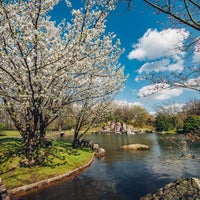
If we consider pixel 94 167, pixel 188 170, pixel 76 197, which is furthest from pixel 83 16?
pixel 188 170

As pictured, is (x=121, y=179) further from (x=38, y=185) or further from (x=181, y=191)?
(x=38, y=185)

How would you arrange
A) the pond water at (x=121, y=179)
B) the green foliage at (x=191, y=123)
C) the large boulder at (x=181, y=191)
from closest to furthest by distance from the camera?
the large boulder at (x=181, y=191) → the pond water at (x=121, y=179) → the green foliage at (x=191, y=123)

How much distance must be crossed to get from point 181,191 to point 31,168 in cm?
981

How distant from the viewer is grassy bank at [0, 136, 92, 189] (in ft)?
39.8

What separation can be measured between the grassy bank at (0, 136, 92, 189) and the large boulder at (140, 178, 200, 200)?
708 cm

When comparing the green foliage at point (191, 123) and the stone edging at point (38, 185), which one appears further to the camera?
the green foliage at point (191, 123)

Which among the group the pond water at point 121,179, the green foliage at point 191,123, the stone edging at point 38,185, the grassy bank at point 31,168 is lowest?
the pond water at point 121,179

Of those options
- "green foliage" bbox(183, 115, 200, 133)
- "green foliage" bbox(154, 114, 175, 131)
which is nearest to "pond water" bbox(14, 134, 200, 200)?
"green foliage" bbox(183, 115, 200, 133)

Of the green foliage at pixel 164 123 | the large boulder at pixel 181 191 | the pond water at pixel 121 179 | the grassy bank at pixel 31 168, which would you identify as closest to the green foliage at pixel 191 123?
the green foliage at pixel 164 123

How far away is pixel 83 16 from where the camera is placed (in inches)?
440

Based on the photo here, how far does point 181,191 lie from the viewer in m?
9.45

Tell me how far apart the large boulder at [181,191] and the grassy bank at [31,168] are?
7.08 m

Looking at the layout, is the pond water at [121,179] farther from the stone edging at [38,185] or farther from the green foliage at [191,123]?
the green foliage at [191,123]

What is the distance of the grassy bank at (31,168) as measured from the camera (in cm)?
1214
